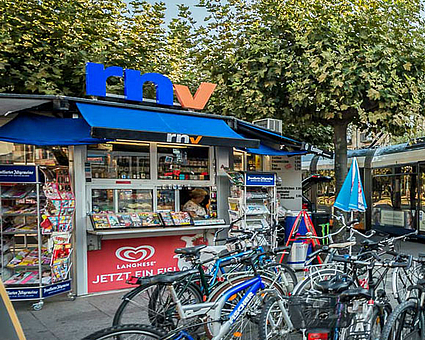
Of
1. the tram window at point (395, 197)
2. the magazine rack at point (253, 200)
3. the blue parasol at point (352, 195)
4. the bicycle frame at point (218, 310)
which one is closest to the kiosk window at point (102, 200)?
the magazine rack at point (253, 200)

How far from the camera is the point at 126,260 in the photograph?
6086mm

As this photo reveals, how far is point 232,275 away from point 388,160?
33.5 feet

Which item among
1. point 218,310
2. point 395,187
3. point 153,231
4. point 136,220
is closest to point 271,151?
point 153,231

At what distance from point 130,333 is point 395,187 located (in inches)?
455

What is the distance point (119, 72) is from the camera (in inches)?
260

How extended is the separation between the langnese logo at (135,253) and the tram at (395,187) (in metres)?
8.50

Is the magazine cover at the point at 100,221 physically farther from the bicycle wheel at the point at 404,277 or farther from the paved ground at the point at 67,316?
the bicycle wheel at the point at 404,277

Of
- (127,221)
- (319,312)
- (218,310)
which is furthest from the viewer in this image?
(127,221)

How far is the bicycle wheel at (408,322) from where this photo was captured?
3.05 metres

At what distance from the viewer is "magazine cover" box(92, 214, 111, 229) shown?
5715mm

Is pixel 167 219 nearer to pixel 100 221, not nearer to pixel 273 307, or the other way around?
pixel 100 221

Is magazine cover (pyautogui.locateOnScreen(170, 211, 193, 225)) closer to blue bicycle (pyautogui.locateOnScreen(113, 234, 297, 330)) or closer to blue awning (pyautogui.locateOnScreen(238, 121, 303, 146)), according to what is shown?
blue bicycle (pyautogui.locateOnScreen(113, 234, 297, 330))

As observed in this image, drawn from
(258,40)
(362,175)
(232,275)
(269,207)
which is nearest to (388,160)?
(362,175)

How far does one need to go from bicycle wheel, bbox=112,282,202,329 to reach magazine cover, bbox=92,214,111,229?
2.21 meters
